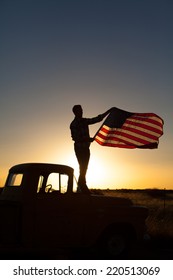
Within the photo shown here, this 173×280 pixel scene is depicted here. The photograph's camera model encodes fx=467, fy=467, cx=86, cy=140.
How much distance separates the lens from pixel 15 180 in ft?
34.1

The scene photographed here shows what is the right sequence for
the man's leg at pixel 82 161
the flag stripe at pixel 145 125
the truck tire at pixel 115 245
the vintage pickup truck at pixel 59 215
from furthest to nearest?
the flag stripe at pixel 145 125, the man's leg at pixel 82 161, the truck tire at pixel 115 245, the vintage pickup truck at pixel 59 215

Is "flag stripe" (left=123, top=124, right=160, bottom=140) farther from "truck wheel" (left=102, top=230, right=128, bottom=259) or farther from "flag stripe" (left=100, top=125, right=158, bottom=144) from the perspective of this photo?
"truck wheel" (left=102, top=230, right=128, bottom=259)

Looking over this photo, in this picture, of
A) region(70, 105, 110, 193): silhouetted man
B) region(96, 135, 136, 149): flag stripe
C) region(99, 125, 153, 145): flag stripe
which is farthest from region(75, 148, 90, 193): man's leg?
region(99, 125, 153, 145): flag stripe

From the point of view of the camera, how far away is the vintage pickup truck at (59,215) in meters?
9.31

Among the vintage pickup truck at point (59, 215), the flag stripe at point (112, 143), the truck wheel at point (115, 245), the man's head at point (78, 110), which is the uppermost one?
the man's head at point (78, 110)

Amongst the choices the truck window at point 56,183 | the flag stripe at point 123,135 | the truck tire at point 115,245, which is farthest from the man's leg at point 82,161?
the flag stripe at point 123,135

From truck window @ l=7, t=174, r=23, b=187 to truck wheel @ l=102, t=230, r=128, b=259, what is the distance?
232cm

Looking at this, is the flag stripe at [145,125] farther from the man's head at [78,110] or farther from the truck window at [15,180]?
the truck window at [15,180]

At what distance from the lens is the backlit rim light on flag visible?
12.4 m

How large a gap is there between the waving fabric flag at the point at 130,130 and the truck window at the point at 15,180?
2911 millimetres

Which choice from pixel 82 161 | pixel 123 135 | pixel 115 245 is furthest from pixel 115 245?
pixel 123 135

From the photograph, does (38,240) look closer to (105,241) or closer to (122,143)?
(105,241)

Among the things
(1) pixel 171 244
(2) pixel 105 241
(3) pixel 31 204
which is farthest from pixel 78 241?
(1) pixel 171 244

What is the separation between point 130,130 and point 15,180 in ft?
12.3
